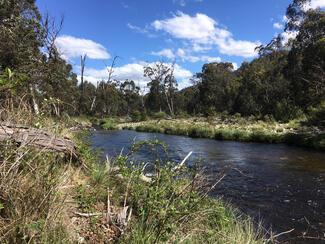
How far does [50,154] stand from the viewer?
4.50 meters

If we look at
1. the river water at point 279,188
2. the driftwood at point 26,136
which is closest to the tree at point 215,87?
→ the river water at point 279,188

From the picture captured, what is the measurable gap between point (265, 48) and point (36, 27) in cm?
4754

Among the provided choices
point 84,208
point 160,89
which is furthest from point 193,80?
point 84,208

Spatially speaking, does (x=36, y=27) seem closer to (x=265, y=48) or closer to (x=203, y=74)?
(x=265, y=48)

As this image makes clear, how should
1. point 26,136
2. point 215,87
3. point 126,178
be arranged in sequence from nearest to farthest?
point 26,136 < point 126,178 < point 215,87

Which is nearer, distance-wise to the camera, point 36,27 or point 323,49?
point 36,27

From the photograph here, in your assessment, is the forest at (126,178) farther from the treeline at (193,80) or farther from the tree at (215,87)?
the tree at (215,87)

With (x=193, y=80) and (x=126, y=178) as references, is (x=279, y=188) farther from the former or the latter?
(x=193, y=80)

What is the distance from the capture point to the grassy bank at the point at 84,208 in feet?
10.6

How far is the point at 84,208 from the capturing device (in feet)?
14.4

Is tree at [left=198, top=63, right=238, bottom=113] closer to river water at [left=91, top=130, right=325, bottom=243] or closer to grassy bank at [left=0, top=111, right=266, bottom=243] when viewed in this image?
river water at [left=91, top=130, right=325, bottom=243]

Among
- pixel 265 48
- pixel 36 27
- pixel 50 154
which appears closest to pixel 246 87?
pixel 265 48

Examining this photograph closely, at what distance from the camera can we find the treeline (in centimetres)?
977

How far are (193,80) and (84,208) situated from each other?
7228 centimetres
